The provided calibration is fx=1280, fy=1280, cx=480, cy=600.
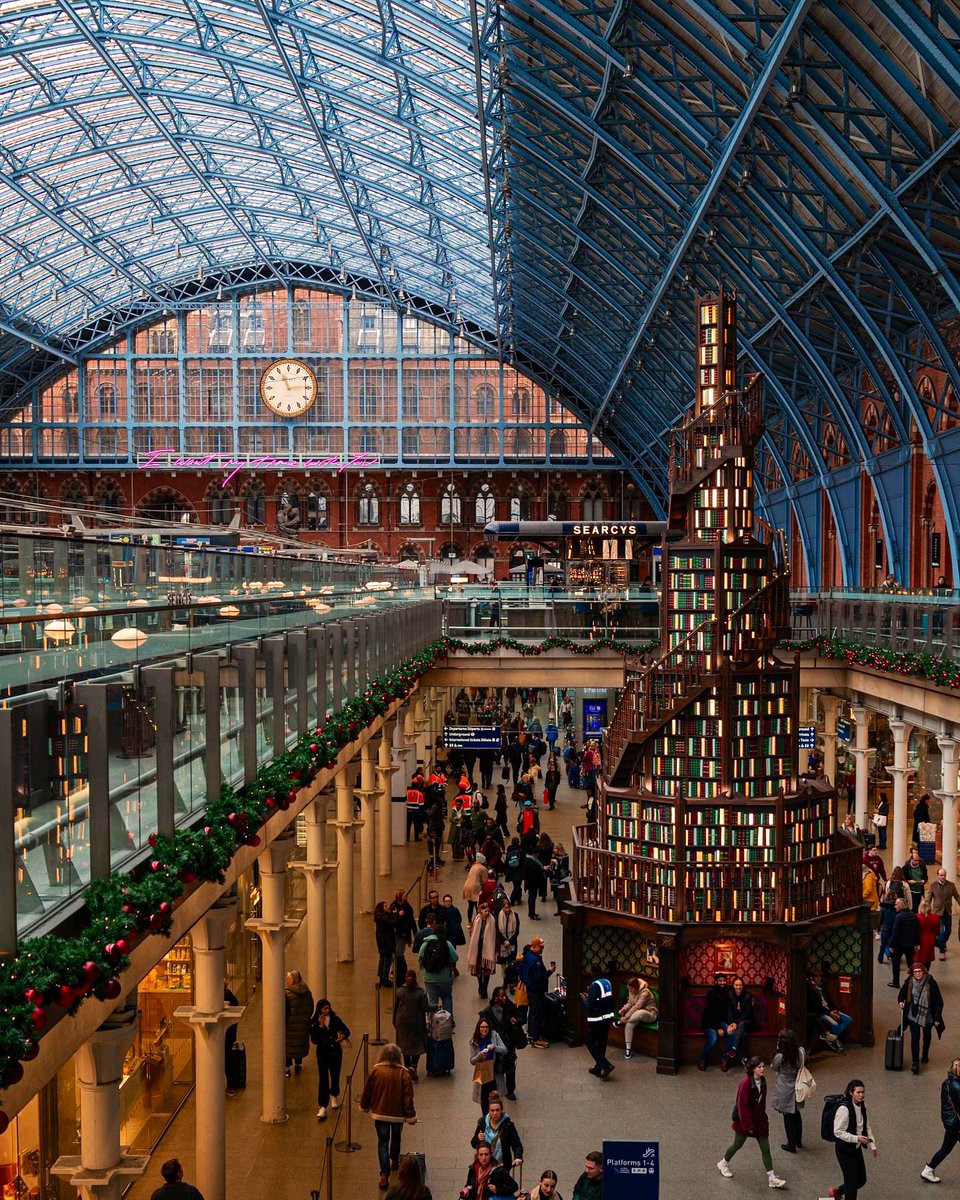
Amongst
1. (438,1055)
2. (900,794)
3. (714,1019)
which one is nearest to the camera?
(438,1055)

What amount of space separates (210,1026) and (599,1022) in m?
6.07

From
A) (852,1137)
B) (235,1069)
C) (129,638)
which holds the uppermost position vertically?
(129,638)

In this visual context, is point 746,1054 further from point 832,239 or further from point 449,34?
point 449,34

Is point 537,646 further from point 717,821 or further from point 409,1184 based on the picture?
point 409,1184

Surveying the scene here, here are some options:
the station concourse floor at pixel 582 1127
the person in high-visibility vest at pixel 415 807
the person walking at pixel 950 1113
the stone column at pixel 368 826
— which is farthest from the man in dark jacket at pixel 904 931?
the person in high-visibility vest at pixel 415 807

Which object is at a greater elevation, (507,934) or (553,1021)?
(507,934)

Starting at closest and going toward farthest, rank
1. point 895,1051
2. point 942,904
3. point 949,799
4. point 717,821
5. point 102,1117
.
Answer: point 102,1117
point 895,1051
point 717,821
point 942,904
point 949,799

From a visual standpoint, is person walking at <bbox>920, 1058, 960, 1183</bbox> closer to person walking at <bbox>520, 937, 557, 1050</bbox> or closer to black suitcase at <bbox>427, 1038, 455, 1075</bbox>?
person walking at <bbox>520, 937, 557, 1050</bbox>

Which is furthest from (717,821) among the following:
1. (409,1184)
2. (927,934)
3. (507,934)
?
(409,1184)

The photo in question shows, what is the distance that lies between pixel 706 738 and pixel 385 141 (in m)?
35.7

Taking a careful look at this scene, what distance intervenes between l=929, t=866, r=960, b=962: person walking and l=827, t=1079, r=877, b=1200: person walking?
7932 mm

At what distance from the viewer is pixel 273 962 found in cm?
1410

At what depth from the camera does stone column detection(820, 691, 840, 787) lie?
115ft

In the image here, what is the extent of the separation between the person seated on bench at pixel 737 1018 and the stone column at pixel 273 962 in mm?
5584
